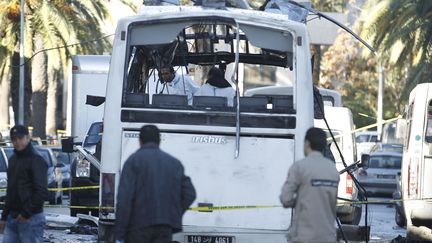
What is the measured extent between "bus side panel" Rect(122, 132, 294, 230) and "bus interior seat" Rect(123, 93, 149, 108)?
1.23 feet

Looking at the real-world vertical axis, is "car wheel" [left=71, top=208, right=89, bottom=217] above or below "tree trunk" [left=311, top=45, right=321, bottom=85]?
below

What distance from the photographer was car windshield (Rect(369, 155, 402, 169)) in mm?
36312

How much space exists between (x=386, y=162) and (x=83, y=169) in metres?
19.4

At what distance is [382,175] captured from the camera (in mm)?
35969

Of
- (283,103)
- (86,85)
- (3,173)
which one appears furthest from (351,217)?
(86,85)

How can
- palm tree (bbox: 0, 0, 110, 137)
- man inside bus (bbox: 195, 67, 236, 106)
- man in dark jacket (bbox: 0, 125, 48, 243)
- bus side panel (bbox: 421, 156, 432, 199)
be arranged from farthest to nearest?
1. palm tree (bbox: 0, 0, 110, 137)
2. bus side panel (bbox: 421, 156, 432, 199)
3. man inside bus (bbox: 195, 67, 236, 106)
4. man in dark jacket (bbox: 0, 125, 48, 243)

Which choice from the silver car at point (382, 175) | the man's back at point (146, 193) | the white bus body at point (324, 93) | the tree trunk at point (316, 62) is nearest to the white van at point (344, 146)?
the white bus body at point (324, 93)

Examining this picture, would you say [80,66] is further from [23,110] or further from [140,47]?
[23,110]

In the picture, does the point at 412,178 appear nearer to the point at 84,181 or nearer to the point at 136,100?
the point at 84,181

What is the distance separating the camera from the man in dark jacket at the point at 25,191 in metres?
10.5

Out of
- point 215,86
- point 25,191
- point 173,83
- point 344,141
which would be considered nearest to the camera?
point 25,191

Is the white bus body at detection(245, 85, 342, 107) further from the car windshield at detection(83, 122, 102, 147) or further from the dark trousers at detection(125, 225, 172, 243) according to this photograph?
the dark trousers at detection(125, 225, 172, 243)

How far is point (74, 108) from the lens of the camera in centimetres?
2612

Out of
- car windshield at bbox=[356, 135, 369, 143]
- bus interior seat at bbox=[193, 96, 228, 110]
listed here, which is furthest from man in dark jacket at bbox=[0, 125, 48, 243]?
car windshield at bbox=[356, 135, 369, 143]
